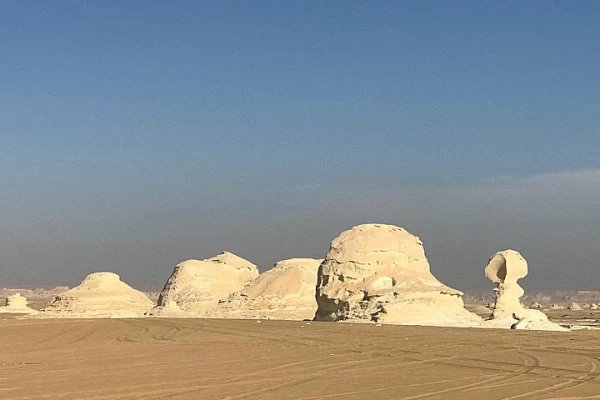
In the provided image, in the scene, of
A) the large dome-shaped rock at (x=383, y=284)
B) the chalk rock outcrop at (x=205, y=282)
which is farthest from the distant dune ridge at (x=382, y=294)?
the chalk rock outcrop at (x=205, y=282)

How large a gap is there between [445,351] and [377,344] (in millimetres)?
2443

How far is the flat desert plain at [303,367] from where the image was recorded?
9.82 metres

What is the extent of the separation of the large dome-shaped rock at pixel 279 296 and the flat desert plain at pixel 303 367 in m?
27.7

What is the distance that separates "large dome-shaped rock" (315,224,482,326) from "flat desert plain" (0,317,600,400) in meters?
8.48

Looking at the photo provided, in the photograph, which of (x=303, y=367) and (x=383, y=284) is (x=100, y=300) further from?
(x=303, y=367)

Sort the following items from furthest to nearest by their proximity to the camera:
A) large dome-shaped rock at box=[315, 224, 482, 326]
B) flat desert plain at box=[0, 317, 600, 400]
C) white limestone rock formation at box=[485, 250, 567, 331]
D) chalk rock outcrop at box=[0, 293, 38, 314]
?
chalk rock outcrop at box=[0, 293, 38, 314], white limestone rock formation at box=[485, 250, 567, 331], large dome-shaped rock at box=[315, 224, 482, 326], flat desert plain at box=[0, 317, 600, 400]

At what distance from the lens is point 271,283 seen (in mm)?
53250

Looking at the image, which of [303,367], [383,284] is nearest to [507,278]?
[383,284]

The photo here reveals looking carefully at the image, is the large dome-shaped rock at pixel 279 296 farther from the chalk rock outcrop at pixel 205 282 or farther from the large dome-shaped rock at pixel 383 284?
the large dome-shaped rock at pixel 383 284

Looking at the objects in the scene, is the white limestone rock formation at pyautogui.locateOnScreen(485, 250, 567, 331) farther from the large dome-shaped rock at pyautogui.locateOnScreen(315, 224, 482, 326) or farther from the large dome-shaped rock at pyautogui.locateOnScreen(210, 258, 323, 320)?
the large dome-shaped rock at pyautogui.locateOnScreen(210, 258, 323, 320)

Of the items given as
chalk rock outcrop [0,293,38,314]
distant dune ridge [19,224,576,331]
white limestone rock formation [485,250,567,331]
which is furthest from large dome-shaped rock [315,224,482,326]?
chalk rock outcrop [0,293,38,314]

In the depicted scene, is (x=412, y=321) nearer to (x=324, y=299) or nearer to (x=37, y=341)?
(x=324, y=299)

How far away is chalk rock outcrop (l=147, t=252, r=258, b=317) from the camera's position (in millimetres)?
54438

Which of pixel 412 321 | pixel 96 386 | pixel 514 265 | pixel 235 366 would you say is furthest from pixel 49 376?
pixel 514 265
